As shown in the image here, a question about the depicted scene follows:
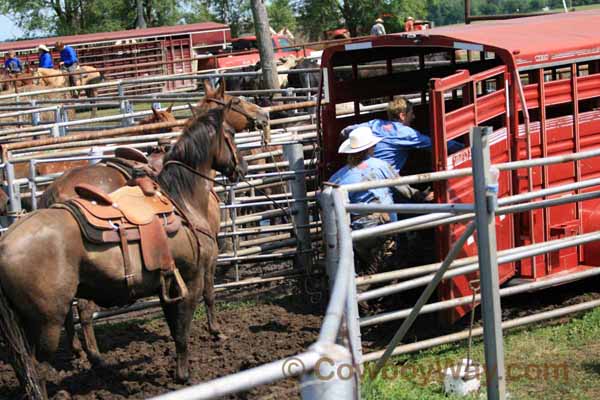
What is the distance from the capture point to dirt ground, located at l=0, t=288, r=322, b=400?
6.44m

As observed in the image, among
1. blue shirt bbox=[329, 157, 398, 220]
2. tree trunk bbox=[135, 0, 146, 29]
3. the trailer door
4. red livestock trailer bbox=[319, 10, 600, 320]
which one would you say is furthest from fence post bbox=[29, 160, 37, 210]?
tree trunk bbox=[135, 0, 146, 29]

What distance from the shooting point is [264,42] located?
1595cm

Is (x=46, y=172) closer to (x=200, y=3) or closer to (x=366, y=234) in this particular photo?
(x=366, y=234)

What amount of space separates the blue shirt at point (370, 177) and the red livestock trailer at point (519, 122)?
525 millimetres

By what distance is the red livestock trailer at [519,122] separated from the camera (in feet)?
22.6

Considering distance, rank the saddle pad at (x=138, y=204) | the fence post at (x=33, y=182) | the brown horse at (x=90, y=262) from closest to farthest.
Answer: the brown horse at (x=90, y=262) < the saddle pad at (x=138, y=204) < the fence post at (x=33, y=182)

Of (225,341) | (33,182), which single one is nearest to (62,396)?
(225,341)

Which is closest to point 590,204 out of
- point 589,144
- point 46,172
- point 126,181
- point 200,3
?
point 589,144

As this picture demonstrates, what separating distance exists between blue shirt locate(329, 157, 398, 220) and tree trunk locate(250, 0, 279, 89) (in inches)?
330

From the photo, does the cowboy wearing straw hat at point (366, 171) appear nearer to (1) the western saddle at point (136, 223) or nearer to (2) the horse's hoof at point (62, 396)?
(1) the western saddle at point (136, 223)

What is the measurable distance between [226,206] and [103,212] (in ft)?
9.17

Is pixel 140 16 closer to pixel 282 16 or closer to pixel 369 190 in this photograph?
pixel 282 16

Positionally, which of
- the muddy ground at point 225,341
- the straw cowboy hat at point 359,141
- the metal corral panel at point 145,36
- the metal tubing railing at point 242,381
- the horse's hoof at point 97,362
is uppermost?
the metal corral panel at point 145,36

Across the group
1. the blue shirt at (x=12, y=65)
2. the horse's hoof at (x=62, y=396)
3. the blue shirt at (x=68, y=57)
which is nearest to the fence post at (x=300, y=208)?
the horse's hoof at (x=62, y=396)
